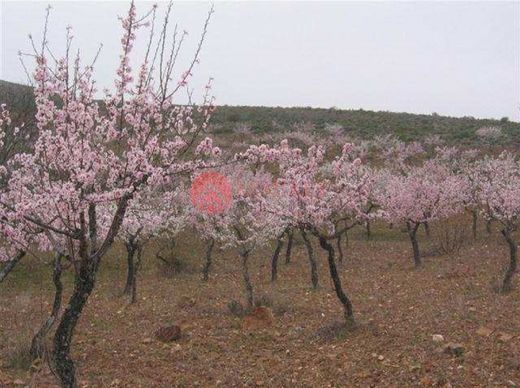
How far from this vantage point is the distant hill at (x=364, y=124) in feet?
219

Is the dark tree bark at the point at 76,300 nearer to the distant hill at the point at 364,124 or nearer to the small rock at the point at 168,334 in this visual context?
the small rock at the point at 168,334

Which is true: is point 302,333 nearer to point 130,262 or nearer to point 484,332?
point 484,332

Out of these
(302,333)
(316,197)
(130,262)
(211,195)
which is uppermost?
(316,197)

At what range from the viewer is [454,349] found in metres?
9.79

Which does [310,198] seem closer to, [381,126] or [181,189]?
[181,189]

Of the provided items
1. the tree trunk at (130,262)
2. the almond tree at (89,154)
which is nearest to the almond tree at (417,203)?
the tree trunk at (130,262)

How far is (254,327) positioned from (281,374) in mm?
3642

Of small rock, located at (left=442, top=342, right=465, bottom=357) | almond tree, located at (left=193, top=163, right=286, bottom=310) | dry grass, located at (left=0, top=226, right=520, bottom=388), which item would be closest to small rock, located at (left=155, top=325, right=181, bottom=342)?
dry grass, located at (left=0, top=226, right=520, bottom=388)

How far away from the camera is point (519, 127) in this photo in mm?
69938

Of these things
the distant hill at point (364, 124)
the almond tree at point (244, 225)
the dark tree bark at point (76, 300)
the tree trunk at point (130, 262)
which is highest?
the distant hill at point (364, 124)

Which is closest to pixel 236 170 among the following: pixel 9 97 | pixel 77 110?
pixel 9 97

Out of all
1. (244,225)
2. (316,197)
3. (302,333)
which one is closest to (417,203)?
(244,225)

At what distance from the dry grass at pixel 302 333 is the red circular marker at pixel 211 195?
364cm

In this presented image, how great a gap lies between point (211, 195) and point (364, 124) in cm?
5396
